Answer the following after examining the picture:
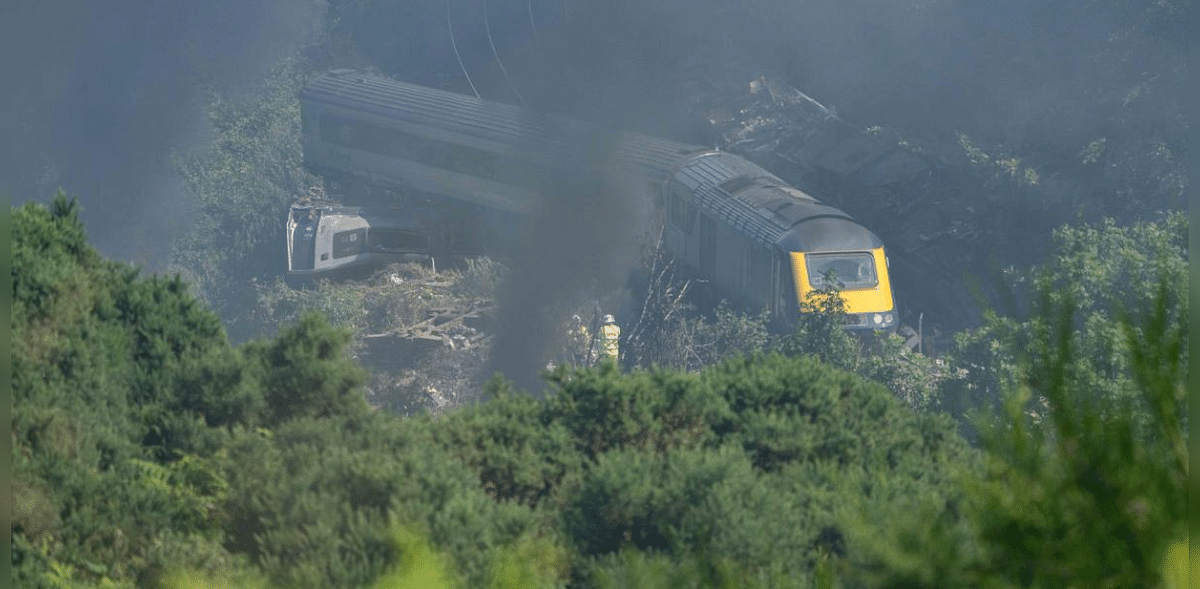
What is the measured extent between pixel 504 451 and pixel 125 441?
259cm

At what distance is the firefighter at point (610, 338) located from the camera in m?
→ 21.0

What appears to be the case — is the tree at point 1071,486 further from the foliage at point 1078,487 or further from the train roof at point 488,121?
the train roof at point 488,121

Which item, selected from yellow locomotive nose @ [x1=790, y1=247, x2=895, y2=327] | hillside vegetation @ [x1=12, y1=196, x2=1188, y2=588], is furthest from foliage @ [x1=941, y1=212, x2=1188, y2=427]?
hillside vegetation @ [x1=12, y1=196, x2=1188, y2=588]

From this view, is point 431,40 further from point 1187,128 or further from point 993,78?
point 1187,128

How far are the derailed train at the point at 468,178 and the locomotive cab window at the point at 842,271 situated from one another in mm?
488

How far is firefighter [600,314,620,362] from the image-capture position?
68.8ft

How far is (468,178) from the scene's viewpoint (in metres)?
25.0

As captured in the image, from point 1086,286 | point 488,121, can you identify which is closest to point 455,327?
point 488,121

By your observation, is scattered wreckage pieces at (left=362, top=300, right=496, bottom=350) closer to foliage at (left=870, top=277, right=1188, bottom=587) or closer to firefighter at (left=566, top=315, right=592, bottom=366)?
firefighter at (left=566, top=315, right=592, bottom=366)

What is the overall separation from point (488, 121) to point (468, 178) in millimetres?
1530

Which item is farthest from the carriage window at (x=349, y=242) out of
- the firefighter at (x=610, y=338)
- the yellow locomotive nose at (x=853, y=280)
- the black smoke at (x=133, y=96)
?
the yellow locomotive nose at (x=853, y=280)

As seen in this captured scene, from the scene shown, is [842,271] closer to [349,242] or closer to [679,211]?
[679,211]

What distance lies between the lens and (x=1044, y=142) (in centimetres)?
2523

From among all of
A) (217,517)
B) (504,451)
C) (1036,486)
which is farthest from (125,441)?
(1036,486)
